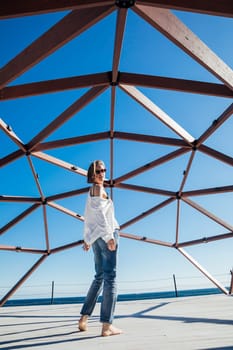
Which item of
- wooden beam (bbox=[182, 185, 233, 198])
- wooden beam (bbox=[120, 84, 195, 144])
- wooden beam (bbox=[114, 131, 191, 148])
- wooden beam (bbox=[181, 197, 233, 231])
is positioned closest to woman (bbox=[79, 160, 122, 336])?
wooden beam (bbox=[120, 84, 195, 144])

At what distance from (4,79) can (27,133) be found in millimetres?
4087

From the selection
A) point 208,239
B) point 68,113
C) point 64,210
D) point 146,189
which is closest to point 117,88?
point 68,113

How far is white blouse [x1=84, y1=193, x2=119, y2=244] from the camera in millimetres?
3904

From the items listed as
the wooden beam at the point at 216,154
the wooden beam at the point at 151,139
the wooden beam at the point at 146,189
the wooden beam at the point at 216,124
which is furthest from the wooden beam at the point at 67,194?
the wooden beam at the point at 216,124

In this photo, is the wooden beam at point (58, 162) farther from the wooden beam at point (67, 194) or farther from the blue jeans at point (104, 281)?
the blue jeans at point (104, 281)

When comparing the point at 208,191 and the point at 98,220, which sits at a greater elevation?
the point at 208,191

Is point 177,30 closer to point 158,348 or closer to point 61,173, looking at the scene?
point 158,348

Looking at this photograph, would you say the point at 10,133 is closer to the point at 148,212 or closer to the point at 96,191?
the point at 96,191

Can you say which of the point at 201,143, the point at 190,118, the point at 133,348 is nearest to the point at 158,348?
the point at 133,348

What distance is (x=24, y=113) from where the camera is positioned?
8734mm

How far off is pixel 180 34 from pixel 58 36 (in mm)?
1753

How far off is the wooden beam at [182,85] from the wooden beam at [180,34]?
0.76 metres

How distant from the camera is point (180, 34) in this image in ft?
13.5

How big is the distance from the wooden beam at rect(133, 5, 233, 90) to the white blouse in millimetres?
2524
